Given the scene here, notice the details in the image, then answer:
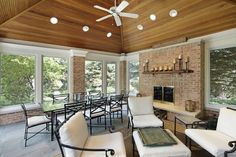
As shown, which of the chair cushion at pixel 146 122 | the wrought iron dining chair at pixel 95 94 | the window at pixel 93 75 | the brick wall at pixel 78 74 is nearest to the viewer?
the chair cushion at pixel 146 122

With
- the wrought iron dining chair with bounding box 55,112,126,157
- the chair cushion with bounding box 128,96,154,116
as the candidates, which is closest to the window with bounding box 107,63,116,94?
the chair cushion with bounding box 128,96,154,116

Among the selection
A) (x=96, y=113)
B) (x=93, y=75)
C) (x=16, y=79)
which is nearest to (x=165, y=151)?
(x=96, y=113)

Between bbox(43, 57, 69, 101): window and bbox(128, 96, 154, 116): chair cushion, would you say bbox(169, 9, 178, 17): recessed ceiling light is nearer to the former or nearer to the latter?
bbox(128, 96, 154, 116): chair cushion

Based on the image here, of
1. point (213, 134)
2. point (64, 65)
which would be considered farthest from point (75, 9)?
point (213, 134)

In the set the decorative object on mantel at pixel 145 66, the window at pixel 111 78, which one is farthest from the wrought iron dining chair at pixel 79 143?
the window at pixel 111 78

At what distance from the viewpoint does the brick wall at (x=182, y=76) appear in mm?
4867

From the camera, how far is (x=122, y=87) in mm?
8516

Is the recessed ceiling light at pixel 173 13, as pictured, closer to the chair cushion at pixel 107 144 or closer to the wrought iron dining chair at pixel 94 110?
the wrought iron dining chair at pixel 94 110

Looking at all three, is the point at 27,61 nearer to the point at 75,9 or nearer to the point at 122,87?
the point at 75,9

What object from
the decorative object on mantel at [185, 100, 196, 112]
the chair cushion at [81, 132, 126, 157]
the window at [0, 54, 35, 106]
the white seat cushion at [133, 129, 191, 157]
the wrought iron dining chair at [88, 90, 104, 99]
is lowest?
the white seat cushion at [133, 129, 191, 157]

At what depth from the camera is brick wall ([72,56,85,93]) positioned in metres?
6.48

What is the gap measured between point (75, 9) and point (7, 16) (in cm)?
182

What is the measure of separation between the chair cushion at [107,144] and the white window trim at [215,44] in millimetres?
3730

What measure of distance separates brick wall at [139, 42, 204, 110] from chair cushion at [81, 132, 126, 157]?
3543mm
